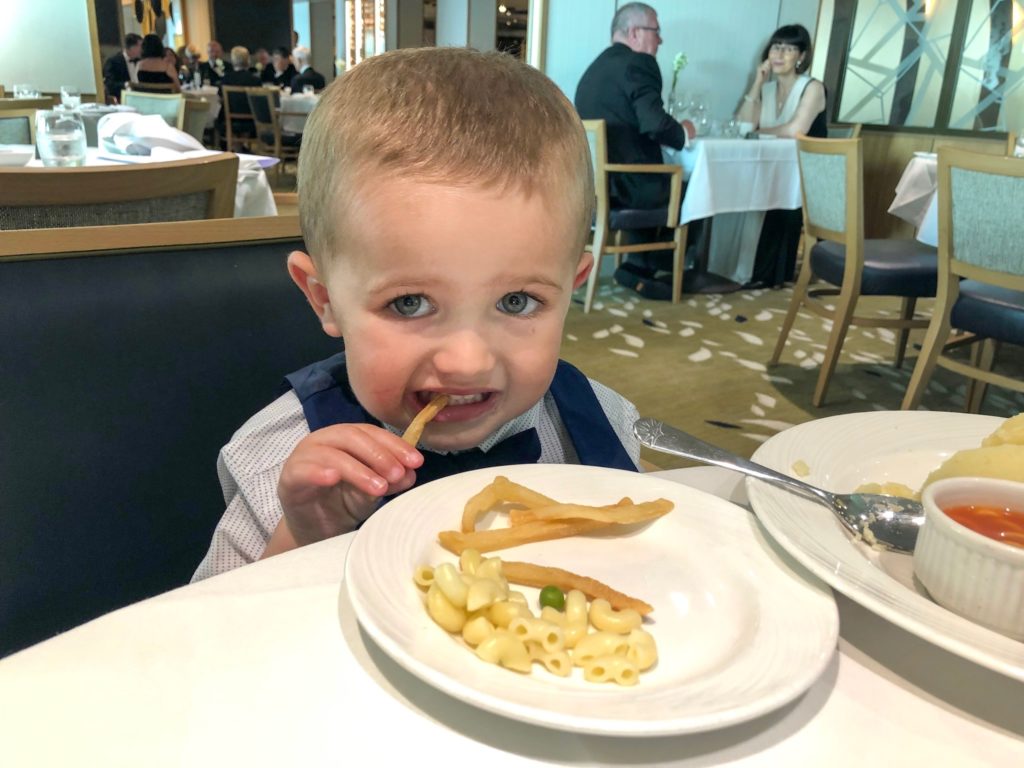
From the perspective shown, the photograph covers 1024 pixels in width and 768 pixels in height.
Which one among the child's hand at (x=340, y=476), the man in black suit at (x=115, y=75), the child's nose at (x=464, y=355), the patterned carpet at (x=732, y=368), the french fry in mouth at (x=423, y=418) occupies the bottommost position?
the patterned carpet at (x=732, y=368)

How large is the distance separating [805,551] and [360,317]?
1.44 feet

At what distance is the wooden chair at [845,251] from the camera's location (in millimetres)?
2963

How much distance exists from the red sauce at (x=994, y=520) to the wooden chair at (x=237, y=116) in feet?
30.5

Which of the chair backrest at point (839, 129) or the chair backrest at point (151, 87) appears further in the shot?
the chair backrest at point (151, 87)

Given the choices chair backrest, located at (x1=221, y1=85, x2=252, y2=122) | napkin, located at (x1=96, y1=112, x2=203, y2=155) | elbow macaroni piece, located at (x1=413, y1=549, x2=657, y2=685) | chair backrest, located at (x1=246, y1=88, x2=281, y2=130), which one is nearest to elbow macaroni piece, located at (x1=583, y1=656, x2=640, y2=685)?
elbow macaroni piece, located at (x1=413, y1=549, x2=657, y2=685)

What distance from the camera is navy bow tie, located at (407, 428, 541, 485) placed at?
93 centimetres

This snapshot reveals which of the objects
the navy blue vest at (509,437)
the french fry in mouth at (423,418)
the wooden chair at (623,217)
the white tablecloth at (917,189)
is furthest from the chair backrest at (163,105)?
the french fry in mouth at (423,418)

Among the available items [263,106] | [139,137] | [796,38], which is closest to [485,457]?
[139,137]

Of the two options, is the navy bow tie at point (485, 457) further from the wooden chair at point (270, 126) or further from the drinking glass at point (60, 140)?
the wooden chair at point (270, 126)

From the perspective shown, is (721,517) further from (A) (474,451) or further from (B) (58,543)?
(B) (58,543)

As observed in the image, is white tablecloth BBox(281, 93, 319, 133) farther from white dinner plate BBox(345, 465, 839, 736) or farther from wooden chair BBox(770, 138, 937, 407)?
white dinner plate BBox(345, 465, 839, 736)

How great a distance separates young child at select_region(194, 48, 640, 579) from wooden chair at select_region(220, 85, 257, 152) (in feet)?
29.0

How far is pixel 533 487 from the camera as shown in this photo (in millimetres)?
666

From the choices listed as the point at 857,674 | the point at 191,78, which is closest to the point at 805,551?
the point at 857,674
